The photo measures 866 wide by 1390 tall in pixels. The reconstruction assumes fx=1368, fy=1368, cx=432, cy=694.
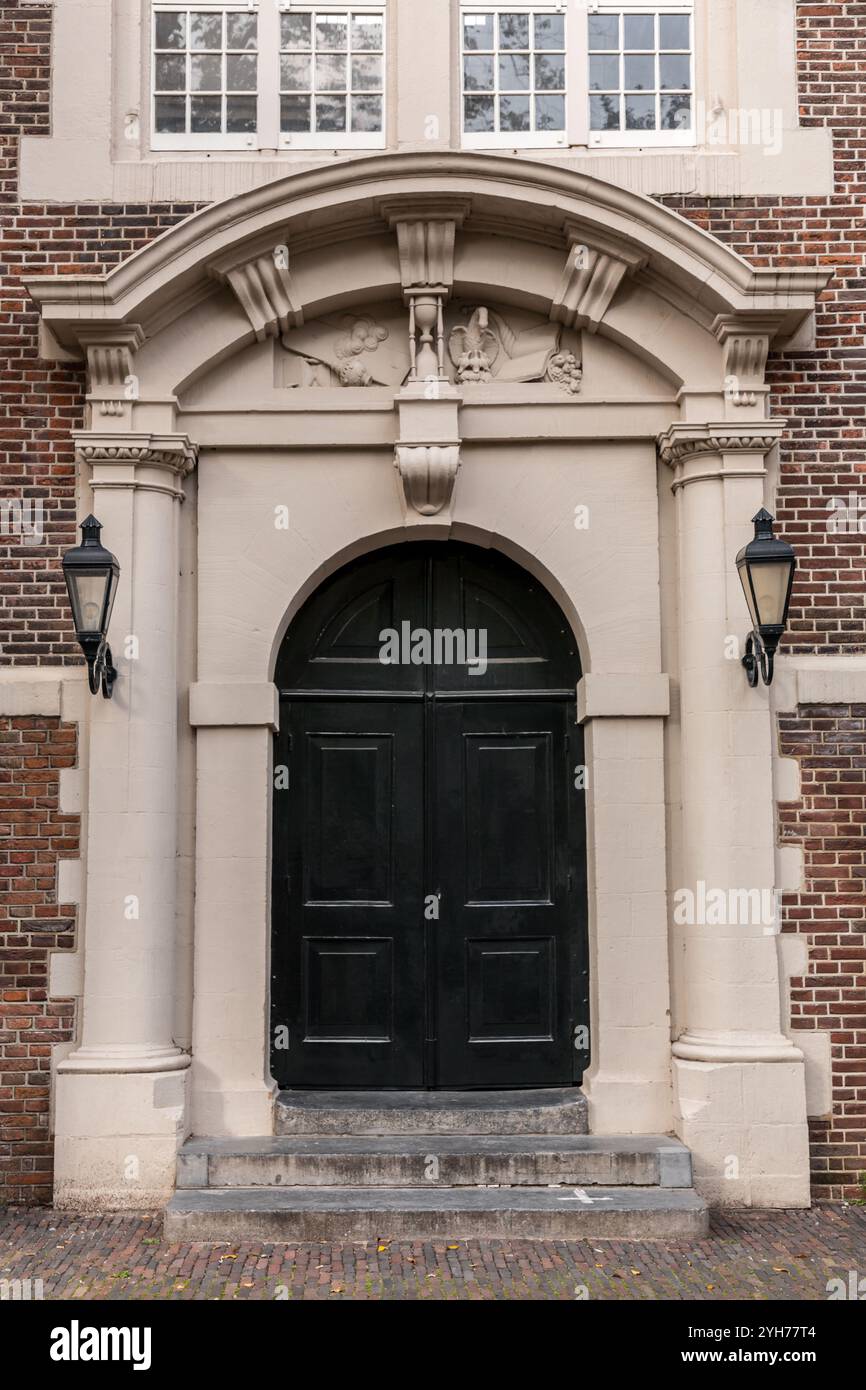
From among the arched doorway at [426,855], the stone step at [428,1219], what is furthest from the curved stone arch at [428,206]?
the stone step at [428,1219]

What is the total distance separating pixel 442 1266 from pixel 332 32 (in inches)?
264

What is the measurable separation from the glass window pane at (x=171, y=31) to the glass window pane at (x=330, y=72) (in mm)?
808

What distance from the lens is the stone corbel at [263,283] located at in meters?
7.46

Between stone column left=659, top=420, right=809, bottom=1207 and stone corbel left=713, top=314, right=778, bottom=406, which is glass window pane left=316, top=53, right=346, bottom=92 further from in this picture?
stone column left=659, top=420, right=809, bottom=1207

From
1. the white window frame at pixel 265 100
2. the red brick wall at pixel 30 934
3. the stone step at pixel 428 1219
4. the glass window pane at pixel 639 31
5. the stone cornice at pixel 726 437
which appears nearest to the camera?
the stone step at pixel 428 1219

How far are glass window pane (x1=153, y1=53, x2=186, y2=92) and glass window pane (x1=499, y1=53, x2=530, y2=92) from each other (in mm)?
1854

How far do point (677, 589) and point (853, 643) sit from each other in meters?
1.00

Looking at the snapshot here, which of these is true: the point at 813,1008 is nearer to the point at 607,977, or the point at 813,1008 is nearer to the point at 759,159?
the point at 607,977

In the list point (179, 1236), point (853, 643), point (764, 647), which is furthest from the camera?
point (853, 643)

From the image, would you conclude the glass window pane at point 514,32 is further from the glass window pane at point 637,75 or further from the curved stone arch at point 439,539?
the curved stone arch at point 439,539

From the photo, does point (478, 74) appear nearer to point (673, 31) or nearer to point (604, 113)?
point (604, 113)

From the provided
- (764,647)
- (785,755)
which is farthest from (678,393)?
(785,755)

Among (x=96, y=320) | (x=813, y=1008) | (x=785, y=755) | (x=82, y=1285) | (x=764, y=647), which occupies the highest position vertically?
(x=96, y=320)

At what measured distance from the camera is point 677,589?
7.67 metres
